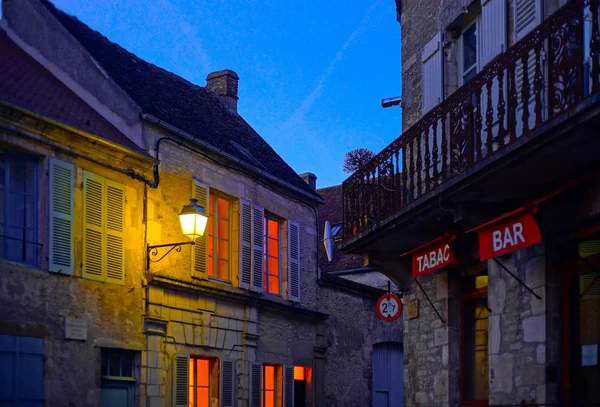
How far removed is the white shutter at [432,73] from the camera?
11.6 metres

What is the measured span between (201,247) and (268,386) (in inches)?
134

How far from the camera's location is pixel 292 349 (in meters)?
17.6

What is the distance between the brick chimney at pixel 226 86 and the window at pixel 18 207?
840 cm

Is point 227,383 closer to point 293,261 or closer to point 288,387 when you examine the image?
point 288,387

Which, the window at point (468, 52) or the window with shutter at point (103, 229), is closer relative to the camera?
the window at point (468, 52)

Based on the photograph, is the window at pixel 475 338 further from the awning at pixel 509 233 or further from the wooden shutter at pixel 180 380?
the wooden shutter at pixel 180 380

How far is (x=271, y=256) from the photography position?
1736 centimetres

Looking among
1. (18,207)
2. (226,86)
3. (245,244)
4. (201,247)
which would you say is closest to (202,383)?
(201,247)

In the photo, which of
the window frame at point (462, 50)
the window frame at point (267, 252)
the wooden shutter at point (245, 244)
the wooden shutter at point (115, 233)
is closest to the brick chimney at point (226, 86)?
the window frame at point (267, 252)

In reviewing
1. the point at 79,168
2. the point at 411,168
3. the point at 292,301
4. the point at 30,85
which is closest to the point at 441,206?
the point at 411,168

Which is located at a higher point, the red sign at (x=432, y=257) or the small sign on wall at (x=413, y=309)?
the red sign at (x=432, y=257)

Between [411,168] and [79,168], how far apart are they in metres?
4.66

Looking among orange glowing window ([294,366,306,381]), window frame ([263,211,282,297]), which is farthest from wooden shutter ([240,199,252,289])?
orange glowing window ([294,366,306,381])

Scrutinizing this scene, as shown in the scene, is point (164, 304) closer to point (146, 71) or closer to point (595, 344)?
point (146, 71)
